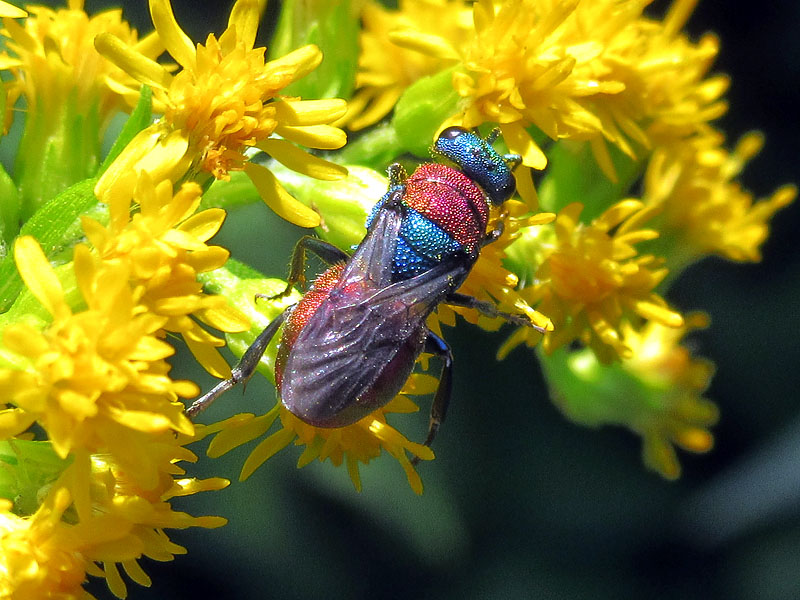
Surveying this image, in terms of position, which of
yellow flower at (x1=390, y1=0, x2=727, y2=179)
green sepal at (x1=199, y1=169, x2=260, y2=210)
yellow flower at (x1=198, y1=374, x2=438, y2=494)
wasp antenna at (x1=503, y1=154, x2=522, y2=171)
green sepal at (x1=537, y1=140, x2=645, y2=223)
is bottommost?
yellow flower at (x1=198, y1=374, x2=438, y2=494)

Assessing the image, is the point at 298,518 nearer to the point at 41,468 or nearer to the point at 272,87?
the point at 41,468

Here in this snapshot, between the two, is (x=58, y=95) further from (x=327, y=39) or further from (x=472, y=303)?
(x=472, y=303)

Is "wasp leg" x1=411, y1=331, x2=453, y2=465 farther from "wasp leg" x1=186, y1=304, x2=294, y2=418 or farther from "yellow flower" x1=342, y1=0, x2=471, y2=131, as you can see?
"yellow flower" x1=342, y1=0, x2=471, y2=131

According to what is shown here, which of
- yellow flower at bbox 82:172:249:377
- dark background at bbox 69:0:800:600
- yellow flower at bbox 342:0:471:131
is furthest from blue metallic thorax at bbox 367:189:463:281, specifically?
dark background at bbox 69:0:800:600

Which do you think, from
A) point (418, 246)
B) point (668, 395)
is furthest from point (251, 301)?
point (668, 395)

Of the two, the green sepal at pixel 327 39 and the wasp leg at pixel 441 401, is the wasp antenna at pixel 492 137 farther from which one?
the wasp leg at pixel 441 401
